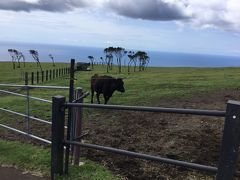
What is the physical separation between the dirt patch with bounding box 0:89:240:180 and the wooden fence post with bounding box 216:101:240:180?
2626mm

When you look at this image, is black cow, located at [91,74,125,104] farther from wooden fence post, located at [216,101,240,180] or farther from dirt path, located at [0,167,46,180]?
wooden fence post, located at [216,101,240,180]

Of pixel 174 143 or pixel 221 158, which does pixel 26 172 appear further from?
pixel 221 158

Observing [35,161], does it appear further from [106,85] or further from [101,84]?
[101,84]

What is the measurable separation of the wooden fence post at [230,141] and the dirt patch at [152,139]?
8.62 ft

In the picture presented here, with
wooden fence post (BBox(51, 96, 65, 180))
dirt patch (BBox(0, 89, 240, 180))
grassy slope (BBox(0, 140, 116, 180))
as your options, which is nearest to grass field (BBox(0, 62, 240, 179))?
grassy slope (BBox(0, 140, 116, 180))

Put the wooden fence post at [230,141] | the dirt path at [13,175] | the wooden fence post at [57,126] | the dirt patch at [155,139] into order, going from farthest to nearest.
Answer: the dirt patch at [155,139] < the dirt path at [13,175] < the wooden fence post at [57,126] < the wooden fence post at [230,141]

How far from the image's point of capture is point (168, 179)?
659cm

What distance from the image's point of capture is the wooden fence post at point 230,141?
12.9 ft

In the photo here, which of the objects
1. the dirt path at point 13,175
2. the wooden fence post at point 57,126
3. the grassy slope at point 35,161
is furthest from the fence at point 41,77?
the wooden fence post at point 57,126

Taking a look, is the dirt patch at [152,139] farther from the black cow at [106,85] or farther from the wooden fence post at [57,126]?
the black cow at [106,85]

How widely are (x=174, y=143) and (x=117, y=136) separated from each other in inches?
59.4

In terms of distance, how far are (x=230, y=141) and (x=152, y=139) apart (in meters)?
5.17

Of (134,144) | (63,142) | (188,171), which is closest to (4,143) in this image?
(134,144)

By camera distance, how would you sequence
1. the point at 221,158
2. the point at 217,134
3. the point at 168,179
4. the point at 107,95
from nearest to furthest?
the point at 221,158
the point at 168,179
the point at 217,134
the point at 107,95
